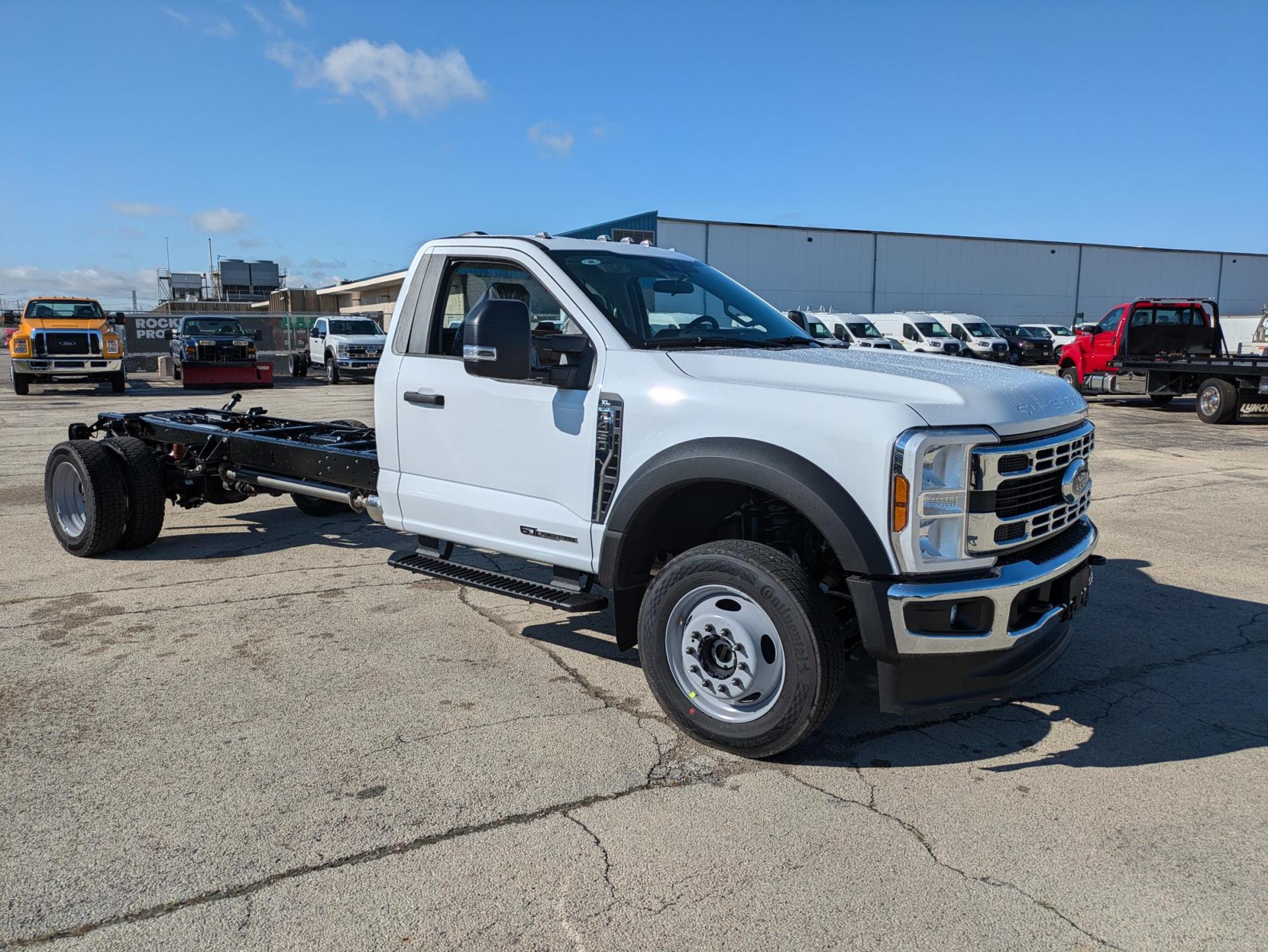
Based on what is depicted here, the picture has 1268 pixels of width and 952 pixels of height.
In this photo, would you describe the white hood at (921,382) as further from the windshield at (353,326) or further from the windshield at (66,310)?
the windshield at (353,326)

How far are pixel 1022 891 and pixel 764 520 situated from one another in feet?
5.95

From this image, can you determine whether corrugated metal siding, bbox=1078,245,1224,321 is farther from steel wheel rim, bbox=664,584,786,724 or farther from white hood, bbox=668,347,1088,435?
steel wheel rim, bbox=664,584,786,724

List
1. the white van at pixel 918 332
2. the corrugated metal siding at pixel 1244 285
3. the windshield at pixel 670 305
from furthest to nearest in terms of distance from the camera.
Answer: the corrugated metal siding at pixel 1244 285, the white van at pixel 918 332, the windshield at pixel 670 305

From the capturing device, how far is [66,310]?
22.9 m

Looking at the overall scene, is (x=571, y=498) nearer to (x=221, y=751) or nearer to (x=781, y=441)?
(x=781, y=441)

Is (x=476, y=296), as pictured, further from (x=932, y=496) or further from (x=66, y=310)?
(x=66, y=310)

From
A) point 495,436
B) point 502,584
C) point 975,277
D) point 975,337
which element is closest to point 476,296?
point 495,436

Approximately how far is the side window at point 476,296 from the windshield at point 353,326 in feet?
79.0

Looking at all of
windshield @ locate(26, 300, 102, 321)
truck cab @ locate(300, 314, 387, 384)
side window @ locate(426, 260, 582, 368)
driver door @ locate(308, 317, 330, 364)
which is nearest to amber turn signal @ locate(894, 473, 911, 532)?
side window @ locate(426, 260, 582, 368)

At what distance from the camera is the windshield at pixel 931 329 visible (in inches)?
1399

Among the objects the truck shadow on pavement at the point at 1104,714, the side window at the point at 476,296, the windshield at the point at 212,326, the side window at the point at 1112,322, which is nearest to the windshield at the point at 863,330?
the side window at the point at 1112,322

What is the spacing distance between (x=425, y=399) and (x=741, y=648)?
205cm

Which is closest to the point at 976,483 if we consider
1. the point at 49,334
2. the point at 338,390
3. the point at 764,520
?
the point at 764,520

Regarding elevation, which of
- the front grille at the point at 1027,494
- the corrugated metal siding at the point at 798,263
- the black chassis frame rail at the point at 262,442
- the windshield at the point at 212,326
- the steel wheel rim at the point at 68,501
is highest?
→ the corrugated metal siding at the point at 798,263
